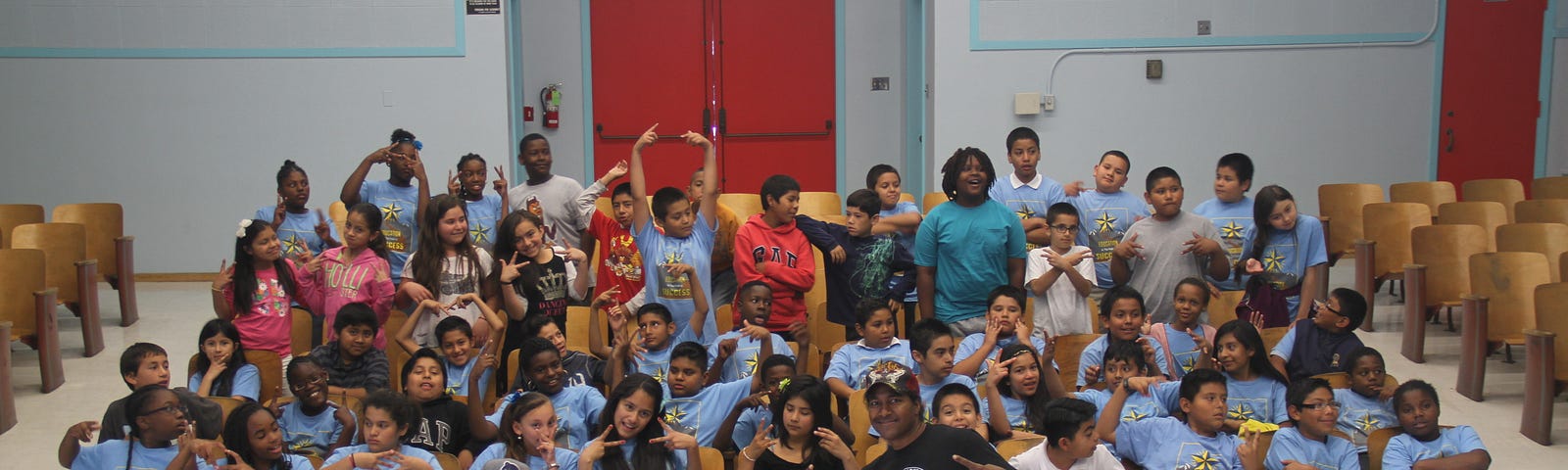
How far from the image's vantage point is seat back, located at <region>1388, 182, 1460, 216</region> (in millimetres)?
7586

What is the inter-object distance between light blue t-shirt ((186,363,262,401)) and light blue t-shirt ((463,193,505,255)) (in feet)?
4.67

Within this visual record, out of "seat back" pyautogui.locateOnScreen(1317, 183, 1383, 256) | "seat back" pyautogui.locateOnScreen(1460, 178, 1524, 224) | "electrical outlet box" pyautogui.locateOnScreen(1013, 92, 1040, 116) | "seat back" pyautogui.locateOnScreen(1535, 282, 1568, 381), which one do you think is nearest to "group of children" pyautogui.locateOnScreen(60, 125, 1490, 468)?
"seat back" pyautogui.locateOnScreen(1535, 282, 1568, 381)

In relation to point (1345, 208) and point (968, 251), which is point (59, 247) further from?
point (1345, 208)

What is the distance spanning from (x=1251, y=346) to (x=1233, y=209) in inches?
51.9

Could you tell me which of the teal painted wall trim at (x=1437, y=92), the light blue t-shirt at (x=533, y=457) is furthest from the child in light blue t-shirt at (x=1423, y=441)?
the teal painted wall trim at (x=1437, y=92)

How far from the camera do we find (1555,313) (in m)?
5.00

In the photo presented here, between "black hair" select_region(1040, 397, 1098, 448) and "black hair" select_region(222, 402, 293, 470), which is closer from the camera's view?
"black hair" select_region(1040, 397, 1098, 448)

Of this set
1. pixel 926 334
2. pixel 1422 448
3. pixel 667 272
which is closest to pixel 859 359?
pixel 926 334

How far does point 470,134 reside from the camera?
27.0ft

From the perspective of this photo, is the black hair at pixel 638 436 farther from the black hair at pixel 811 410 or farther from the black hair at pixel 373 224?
the black hair at pixel 373 224

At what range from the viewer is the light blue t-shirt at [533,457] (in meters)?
3.75

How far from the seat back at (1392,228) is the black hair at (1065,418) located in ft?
11.5

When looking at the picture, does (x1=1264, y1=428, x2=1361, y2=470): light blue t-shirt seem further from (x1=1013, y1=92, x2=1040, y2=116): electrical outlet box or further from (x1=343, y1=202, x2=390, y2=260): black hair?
(x1=1013, y1=92, x2=1040, y2=116): electrical outlet box

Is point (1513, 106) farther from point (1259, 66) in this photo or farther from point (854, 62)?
point (854, 62)
